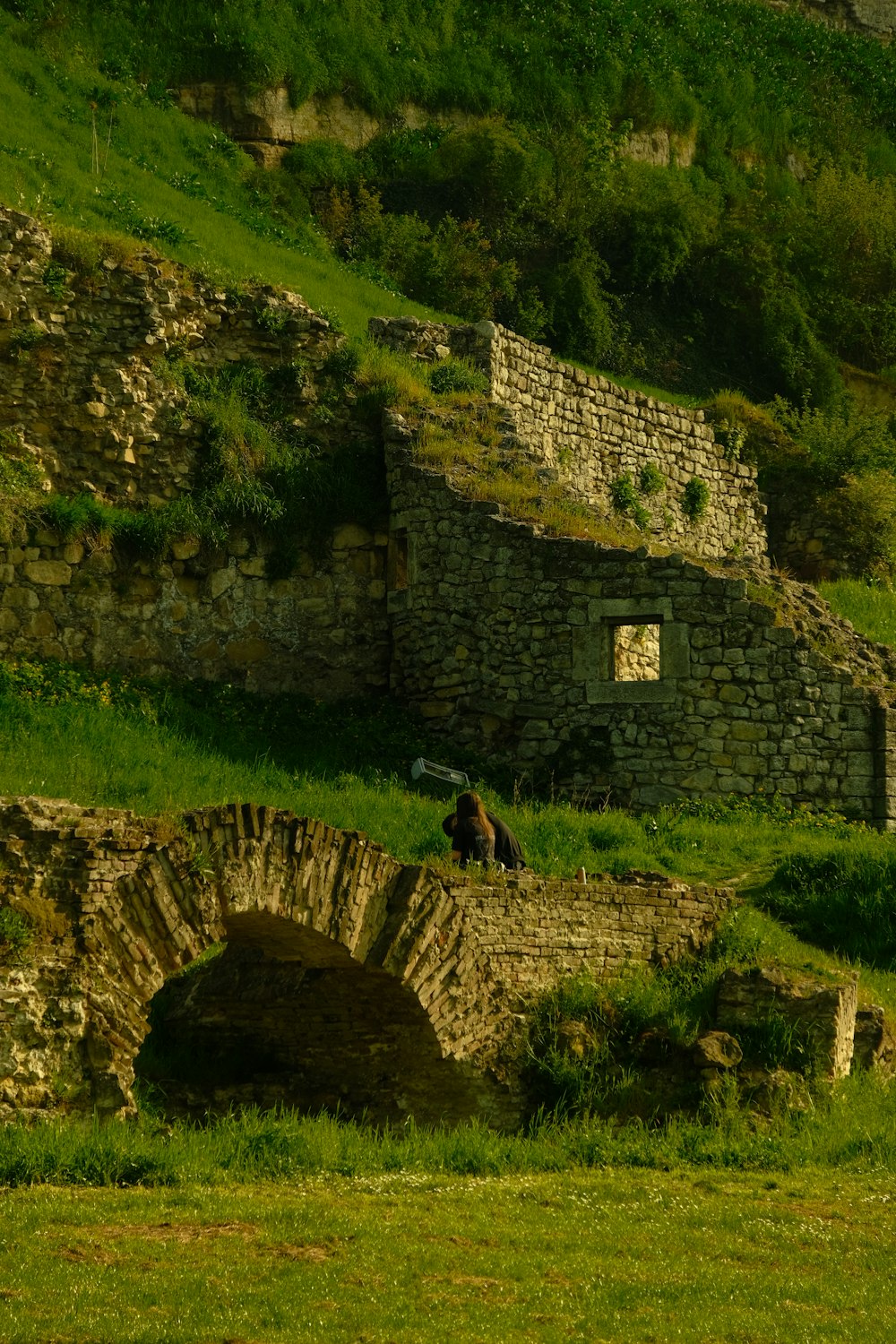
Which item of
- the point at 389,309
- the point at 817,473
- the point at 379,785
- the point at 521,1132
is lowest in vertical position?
the point at 521,1132

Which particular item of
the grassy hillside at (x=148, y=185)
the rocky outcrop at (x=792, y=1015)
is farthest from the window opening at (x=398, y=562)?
the rocky outcrop at (x=792, y=1015)

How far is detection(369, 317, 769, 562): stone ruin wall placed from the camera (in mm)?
23281

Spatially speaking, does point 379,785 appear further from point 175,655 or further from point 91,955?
point 91,955

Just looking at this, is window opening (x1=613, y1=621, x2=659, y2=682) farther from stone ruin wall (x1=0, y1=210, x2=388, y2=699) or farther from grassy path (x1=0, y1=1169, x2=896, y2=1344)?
grassy path (x1=0, y1=1169, x2=896, y2=1344)

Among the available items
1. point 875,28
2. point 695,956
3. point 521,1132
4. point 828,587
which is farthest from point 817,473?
point 875,28

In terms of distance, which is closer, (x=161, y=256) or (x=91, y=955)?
(x=91, y=955)

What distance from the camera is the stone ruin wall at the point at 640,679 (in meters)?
18.8

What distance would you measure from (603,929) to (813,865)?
3116mm

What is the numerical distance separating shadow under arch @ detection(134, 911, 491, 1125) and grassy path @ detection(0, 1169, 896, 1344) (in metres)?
2.03

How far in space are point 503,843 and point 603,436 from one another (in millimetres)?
10840

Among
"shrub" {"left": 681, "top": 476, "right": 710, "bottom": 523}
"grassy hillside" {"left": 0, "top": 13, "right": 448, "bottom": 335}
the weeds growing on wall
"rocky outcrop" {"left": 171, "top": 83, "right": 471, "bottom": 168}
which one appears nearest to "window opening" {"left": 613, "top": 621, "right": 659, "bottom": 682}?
"grassy hillside" {"left": 0, "top": 13, "right": 448, "bottom": 335}

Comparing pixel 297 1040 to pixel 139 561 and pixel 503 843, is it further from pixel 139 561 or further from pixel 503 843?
pixel 139 561

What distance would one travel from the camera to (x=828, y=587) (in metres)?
26.0

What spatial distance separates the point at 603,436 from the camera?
81.7 feet
